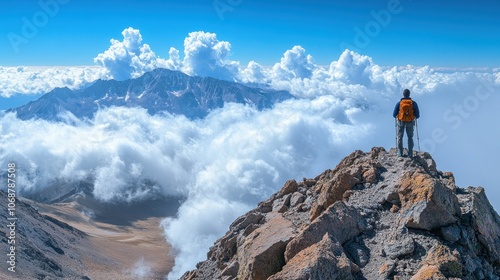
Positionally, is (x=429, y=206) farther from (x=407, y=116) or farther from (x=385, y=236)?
(x=407, y=116)

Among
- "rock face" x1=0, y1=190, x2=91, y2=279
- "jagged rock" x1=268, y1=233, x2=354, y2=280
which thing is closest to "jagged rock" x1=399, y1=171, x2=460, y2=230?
"jagged rock" x1=268, y1=233, x2=354, y2=280

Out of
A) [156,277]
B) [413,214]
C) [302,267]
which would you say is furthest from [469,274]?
[156,277]

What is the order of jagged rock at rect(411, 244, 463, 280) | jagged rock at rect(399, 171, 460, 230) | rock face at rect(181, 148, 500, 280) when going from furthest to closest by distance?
1. jagged rock at rect(399, 171, 460, 230)
2. rock face at rect(181, 148, 500, 280)
3. jagged rock at rect(411, 244, 463, 280)

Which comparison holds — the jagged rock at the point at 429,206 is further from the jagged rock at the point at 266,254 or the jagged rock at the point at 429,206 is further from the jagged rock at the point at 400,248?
the jagged rock at the point at 266,254

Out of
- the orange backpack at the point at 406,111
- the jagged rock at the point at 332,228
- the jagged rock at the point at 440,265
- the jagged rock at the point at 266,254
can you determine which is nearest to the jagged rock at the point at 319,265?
the jagged rock at the point at 332,228

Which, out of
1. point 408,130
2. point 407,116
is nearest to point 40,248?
point 408,130

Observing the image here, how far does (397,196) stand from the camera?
17594 millimetres

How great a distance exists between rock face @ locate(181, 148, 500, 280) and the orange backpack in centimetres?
244

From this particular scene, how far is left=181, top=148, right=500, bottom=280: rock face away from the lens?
44.9 ft

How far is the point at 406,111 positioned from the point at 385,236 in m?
8.21

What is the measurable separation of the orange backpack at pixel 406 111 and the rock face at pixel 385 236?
2.44 m

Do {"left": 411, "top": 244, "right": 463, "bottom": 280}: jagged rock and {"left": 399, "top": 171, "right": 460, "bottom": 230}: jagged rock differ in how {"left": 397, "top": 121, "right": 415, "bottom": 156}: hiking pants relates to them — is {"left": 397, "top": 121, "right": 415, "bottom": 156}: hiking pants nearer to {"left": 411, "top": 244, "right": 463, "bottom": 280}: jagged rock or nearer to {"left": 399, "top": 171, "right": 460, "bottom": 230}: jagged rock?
{"left": 399, "top": 171, "right": 460, "bottom": 230}: jagged rock

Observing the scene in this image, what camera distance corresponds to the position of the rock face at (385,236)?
44.9ft

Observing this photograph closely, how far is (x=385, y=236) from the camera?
15742 mm
